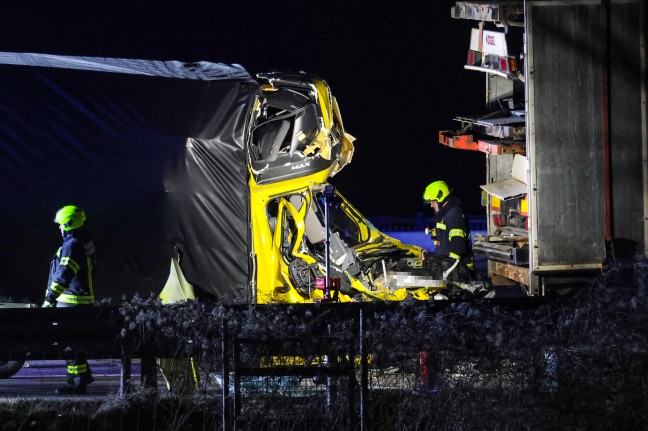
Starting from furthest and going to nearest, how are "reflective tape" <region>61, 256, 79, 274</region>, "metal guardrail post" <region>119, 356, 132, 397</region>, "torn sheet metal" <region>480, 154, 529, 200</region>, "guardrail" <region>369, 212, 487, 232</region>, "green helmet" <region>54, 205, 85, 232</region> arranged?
1. "guardrail" <region>369, 212, 487, 232</region>
2. "torn sheet metal" <region>480, 154, 529, 200</region>
3. "green helmet" <region>54, 205, 85, 232</region>
4. "reflective tape" <region>61, 256, 79, 274</region>
5. "metal guardrail post" <region>119, 356, 132, 397</region>

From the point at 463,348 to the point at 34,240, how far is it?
532cm

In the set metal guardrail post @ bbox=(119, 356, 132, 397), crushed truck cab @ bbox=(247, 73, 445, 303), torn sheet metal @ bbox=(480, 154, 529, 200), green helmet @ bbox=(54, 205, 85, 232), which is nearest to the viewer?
metal guardrail post @ bbox=(119, 356, 132, 397)

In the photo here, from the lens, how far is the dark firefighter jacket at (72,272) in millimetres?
8602

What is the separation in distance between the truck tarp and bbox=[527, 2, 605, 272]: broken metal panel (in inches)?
125

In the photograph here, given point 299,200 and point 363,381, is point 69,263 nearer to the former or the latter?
point 299,200

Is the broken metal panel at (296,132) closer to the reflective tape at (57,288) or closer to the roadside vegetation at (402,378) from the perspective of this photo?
the reflective tape at (57,288)

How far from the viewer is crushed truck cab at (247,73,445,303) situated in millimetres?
10344

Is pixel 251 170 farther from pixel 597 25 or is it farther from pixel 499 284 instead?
pixel 597 25

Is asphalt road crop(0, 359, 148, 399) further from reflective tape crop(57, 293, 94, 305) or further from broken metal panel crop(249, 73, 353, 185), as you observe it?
broken metal panel crop(249, 73, 353, 185)

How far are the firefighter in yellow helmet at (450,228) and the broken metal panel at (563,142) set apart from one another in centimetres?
192

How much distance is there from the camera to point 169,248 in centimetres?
1004

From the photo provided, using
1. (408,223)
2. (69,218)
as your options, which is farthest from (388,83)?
(69,218)

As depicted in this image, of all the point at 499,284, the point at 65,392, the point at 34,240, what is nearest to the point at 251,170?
the point at 34,240

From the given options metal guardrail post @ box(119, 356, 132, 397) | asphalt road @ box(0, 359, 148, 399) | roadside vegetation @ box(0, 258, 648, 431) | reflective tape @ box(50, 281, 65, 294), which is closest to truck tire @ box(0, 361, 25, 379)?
asphalt road @ box(0, 359, 148, 399)
